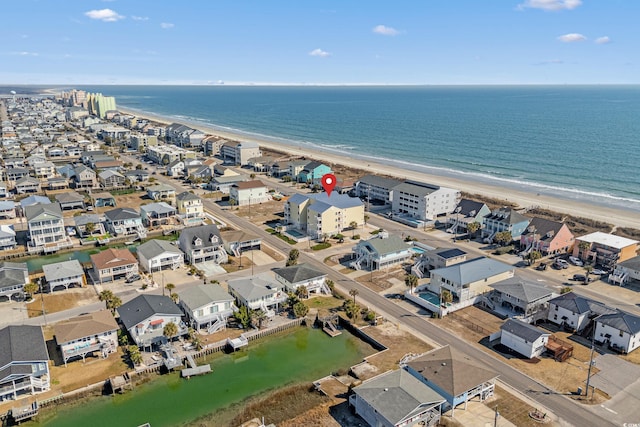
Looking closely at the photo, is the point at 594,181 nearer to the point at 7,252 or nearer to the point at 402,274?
the point at 402,274

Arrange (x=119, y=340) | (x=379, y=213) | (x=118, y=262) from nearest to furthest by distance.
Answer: (x=119, y=340) < (x=118, y=262) < (x=379, y=213)

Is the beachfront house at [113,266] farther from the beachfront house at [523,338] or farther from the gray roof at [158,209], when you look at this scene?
the beachfront house at [523,338]

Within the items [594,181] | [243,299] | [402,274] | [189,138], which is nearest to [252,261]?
[243,299]

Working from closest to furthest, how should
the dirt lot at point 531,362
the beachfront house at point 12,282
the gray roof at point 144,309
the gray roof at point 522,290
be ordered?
the dirt lot at point 531,362, the gray roof at point 144,309, the gray roof at point 522,290, the beachfront house at point 12,282

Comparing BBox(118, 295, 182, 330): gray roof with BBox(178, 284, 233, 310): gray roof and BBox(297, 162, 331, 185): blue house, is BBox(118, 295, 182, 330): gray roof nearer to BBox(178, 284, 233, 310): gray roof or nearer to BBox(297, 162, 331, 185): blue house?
BBox(178, 284, 233, 310): gray roof

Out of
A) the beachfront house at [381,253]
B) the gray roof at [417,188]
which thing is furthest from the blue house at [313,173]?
the beachfront house at [381,253]

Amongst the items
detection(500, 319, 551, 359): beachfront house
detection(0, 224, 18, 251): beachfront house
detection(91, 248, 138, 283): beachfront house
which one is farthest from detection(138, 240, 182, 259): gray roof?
detection(500, 319, 551, 359): beachfront house
